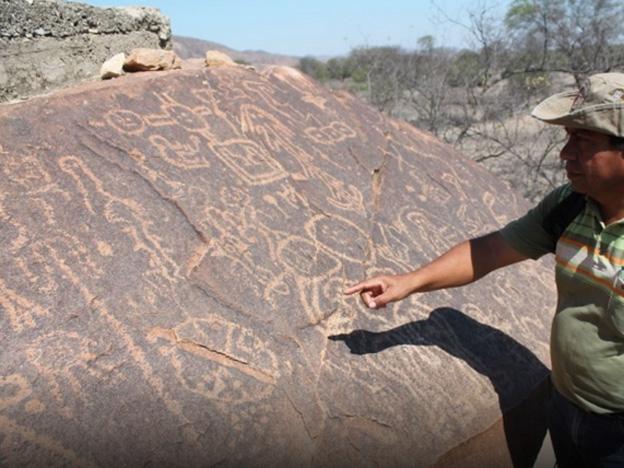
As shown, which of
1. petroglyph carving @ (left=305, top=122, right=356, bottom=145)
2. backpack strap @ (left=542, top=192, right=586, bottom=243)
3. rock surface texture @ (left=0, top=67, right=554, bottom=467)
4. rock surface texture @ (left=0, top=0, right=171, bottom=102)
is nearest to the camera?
rock surface texture @ (left=0, top=67, right=554, bottom=467)

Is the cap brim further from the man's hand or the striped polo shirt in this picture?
the man's hand

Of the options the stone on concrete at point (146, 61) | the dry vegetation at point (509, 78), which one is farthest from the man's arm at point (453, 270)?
the dry vegetation at point (509, 78)

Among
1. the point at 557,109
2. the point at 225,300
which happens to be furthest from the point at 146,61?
the point at 557,109

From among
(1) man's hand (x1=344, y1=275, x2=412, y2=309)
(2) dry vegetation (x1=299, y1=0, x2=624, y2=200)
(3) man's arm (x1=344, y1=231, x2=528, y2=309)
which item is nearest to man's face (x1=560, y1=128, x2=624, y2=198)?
(3) man's arm (x1=344, y1=231, x2=528, y2=309)

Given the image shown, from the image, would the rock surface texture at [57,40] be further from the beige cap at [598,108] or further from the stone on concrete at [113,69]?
the beige cap at [598,108]

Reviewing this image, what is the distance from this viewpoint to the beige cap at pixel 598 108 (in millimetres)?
1314

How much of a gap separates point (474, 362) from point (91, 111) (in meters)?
1.51

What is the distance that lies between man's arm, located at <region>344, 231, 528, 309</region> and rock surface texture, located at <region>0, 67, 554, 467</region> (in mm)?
205

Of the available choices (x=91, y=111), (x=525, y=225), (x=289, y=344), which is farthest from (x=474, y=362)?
(x=91, y=111)

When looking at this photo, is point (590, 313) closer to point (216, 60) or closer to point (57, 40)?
point (216, 60)

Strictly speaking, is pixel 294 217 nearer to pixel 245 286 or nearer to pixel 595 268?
pixel 245 286

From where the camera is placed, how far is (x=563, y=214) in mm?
1575

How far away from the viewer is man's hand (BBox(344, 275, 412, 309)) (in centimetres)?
171

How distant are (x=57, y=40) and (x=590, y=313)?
9.09 ft
